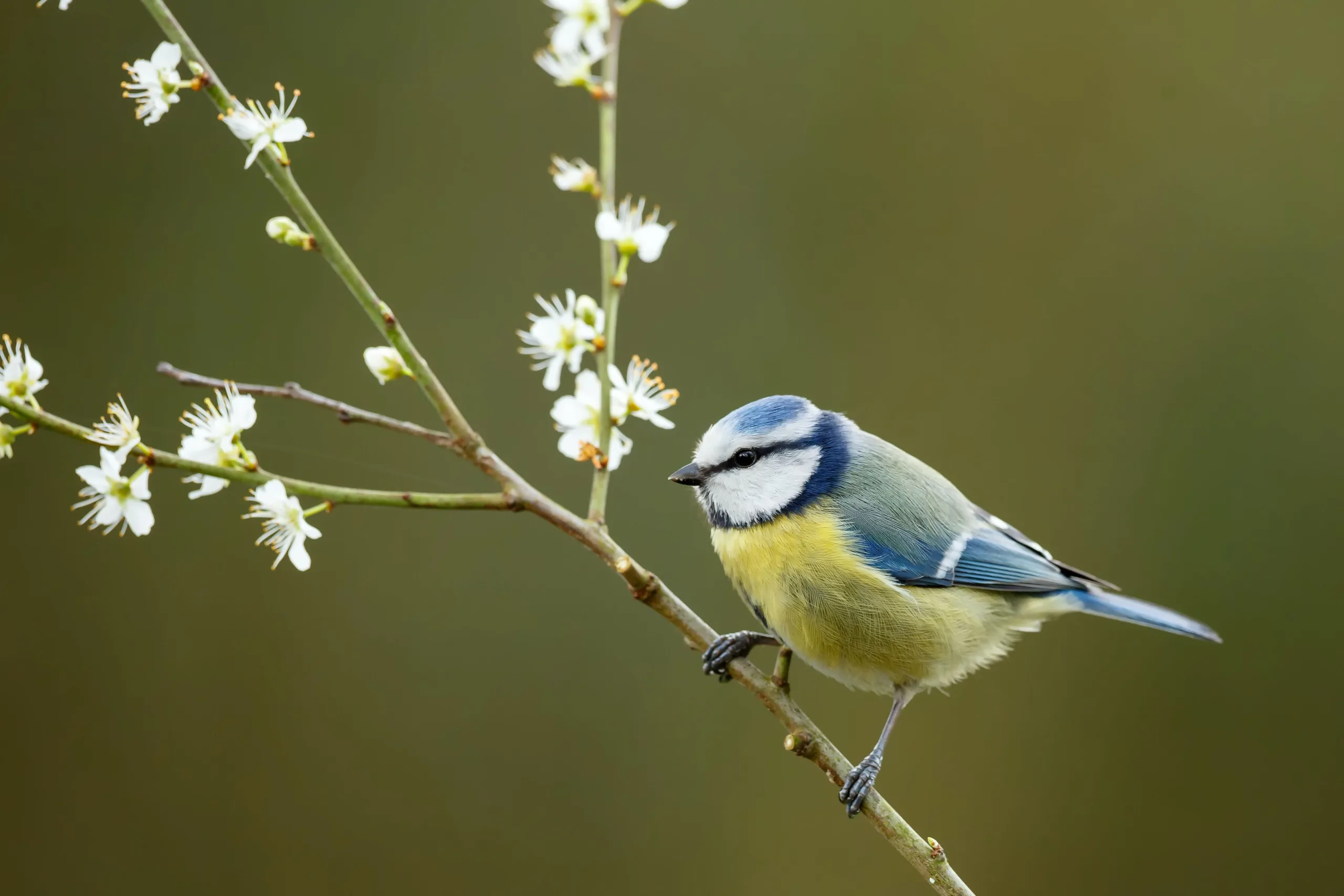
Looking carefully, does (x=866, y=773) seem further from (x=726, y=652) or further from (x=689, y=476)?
(x=689, y=476)

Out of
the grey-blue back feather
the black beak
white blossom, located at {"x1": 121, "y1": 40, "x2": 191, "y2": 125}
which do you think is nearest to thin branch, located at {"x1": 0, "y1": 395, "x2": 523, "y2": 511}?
white blossom, located at {"x1": 121, "y1": 40, "x2": 191, "y2": 125}

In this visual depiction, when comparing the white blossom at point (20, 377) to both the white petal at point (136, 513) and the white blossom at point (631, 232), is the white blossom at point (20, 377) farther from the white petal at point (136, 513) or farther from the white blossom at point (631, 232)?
the white blossom at point (631, 232)

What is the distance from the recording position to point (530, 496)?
82 centimetres

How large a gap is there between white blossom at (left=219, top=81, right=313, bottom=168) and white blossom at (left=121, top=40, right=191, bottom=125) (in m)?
0.05

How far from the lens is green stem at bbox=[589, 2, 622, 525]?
0.70 metres

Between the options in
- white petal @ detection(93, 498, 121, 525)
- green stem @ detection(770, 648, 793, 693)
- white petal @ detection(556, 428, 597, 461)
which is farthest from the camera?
green stem @ detection(770, 648, 793, 693)

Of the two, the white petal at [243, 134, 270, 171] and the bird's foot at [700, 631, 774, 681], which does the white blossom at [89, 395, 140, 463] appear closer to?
the white petal at [243, 134, 270, 171]

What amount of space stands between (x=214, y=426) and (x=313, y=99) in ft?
5.83

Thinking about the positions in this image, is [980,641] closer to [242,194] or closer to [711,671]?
[711,671]

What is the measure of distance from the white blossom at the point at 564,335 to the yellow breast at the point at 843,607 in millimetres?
465

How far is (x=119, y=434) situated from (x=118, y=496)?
4cm

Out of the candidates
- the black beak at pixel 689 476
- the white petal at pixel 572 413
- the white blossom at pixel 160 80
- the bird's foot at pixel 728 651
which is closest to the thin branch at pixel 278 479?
the white petal at pixel 572 413

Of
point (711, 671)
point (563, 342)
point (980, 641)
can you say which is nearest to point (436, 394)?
point (563, 342)

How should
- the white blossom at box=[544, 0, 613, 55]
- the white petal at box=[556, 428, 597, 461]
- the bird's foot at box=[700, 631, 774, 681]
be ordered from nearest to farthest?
the white blossom at box=[544, 0, 613, 55] → the white petal at box=[556, 428, 597, 461] → the bird's foot at box=[700, 631, 774, 681]
